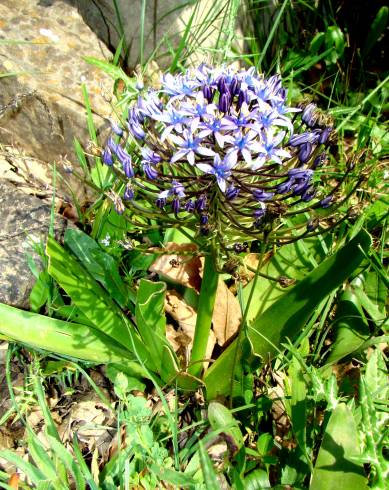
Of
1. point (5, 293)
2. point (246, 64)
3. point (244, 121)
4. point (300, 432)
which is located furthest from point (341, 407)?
point (246, 64)

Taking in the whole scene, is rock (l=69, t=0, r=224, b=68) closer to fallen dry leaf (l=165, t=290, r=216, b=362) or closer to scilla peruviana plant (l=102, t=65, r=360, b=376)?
fallen dry leaf (l=165, t=290, r=216, b=362)

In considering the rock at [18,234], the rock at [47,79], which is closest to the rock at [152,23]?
the rock at [47,79]

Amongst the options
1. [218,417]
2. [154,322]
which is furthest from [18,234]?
[218,417]

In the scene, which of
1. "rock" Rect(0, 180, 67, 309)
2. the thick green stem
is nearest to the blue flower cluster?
the thick green stem

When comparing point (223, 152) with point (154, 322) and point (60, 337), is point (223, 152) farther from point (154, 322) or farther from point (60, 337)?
point (60, 337)

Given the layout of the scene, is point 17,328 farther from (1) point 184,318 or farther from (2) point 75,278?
(1) point 184,318

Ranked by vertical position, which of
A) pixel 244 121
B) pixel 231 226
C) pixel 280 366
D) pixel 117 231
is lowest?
pixel 280 366

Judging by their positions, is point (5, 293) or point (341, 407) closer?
point (341, 407)
